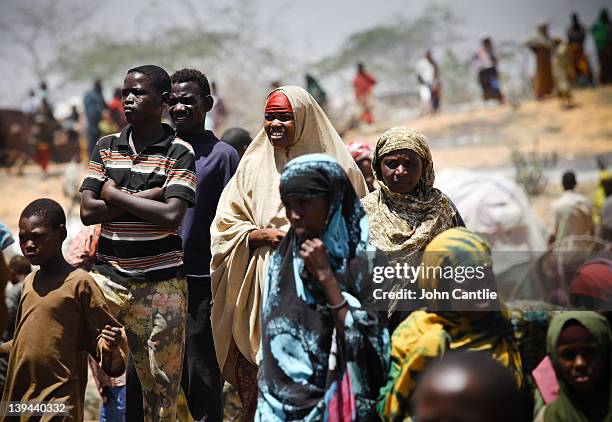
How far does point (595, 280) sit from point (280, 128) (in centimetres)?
171

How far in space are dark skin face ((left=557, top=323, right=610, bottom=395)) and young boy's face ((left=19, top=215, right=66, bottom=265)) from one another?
7.43 feet

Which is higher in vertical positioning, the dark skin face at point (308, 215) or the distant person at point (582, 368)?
the dark skin face at point (308, 215)

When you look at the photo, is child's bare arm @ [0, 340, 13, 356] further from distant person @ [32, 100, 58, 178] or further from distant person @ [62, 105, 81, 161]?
distant person @ [62, 105, 81, 161]

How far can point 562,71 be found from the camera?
22.1m

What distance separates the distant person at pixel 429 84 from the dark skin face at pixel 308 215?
72.5 feet

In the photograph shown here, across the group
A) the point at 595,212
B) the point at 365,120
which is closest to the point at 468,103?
the point at 365,120

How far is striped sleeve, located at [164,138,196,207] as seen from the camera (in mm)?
4035

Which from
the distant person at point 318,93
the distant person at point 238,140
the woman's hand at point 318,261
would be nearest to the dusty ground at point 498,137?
the distant person at point 318,93

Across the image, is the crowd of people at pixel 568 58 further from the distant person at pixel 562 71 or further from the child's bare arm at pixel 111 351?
the child's bare arm at pixel 111 351

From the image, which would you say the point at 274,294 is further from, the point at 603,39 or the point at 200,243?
the point at 603,39

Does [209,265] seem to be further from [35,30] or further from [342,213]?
[35,30]

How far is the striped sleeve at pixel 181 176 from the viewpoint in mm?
4035

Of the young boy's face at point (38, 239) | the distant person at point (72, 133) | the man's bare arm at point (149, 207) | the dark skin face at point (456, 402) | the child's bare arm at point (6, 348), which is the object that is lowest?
the dark skin face at point (456, 402)

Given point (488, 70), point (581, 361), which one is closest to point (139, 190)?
point (581, 361)
